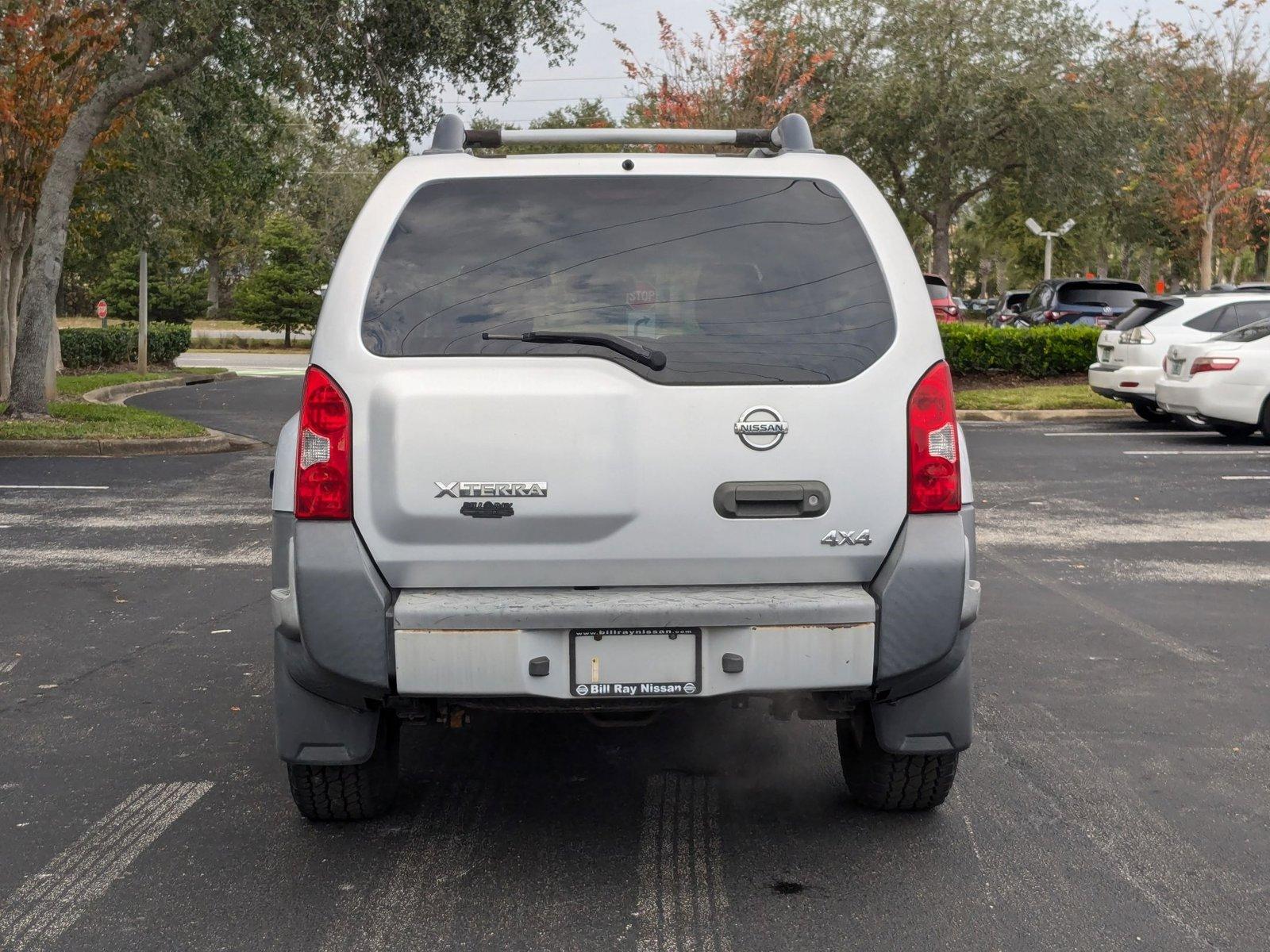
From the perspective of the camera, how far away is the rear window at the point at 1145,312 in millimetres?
18422

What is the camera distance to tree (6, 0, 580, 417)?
16.5 m

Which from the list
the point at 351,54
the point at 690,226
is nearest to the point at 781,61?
the point at 351,54

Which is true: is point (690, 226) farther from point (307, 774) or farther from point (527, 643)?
point (307, 774)

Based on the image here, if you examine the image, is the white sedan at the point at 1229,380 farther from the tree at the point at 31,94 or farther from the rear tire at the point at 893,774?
the rear tire at the point at 893,774

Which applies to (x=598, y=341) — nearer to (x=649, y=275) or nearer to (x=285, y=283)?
(x=649, y=275)

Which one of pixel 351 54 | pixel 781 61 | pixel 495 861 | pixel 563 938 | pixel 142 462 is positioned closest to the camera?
pixel 563 938

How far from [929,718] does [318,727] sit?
166 cm

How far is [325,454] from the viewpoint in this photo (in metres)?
3.72

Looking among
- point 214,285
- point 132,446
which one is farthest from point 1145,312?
point 214,285

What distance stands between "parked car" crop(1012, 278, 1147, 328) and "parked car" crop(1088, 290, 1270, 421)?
7930 millimetres

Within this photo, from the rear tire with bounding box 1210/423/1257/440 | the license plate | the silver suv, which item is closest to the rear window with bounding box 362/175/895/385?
the silver suv

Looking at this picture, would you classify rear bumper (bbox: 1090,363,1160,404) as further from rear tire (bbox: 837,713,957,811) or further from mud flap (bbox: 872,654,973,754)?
mud flap (bbox: 872,654,973,754)

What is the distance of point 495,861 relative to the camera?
159 inches

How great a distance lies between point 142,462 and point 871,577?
1235cm
